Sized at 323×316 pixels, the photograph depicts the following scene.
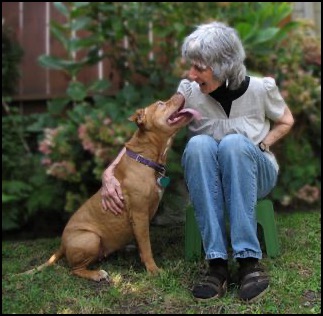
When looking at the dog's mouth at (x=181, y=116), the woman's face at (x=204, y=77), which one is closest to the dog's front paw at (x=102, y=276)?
the dog's mouth at (x=181, y=116)

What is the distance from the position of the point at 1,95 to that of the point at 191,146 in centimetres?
361

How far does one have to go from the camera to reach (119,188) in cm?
325

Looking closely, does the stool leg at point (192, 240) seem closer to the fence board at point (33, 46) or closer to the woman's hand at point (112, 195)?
the woman's hand at point (112, 195)

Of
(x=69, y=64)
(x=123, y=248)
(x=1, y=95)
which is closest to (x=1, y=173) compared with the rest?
(x=1, y=95)

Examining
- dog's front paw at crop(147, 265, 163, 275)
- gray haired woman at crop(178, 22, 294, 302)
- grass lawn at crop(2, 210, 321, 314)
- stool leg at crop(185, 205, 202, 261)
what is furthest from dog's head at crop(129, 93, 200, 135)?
dog's front paw at crop(147, 265, 163, 275)

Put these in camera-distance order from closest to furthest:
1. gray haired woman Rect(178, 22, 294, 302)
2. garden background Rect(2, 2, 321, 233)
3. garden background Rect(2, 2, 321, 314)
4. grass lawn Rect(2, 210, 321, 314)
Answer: grass lawn Rect(2, 210, 321, 314), gray haired woman Rect(178, 22, 294, 302), garden background Rect(2, 2, 321, 314), garden background Rect(2, 2, 321, 233)

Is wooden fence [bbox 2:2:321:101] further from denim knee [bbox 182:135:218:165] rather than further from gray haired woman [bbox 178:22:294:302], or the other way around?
denim knee [bbox 182:135:218:165]

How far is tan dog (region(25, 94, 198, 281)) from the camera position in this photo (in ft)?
10.5

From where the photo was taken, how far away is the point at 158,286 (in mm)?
2955

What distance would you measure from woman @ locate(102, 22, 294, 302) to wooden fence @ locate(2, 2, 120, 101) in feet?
10.6

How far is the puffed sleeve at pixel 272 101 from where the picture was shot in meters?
3.19

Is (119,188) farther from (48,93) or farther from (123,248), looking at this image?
(48,93)

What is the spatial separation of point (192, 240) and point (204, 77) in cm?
111

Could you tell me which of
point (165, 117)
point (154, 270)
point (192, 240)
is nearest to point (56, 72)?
point (165, 117)
